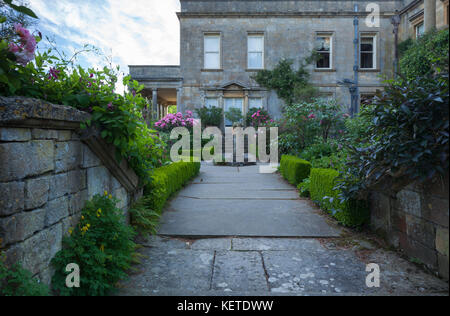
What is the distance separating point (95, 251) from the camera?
7.61 ft

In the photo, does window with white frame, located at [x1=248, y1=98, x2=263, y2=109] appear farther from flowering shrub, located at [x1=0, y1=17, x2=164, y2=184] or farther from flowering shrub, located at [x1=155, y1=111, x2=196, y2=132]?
flowering shrub, located at [x1=0, y1=17, x2=164, y2=184]

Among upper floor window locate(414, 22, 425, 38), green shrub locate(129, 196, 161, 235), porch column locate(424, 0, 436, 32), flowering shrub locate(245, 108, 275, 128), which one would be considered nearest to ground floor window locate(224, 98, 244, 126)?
flowering shrub locate(245, 108, 275, 128)

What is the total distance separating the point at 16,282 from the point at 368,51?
1905cm

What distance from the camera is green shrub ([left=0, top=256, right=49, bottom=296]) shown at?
5.63ft

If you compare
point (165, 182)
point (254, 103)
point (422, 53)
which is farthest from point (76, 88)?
point (254, 103)

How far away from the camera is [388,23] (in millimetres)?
16766

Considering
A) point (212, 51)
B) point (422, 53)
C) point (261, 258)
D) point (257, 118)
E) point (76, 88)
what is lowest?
point (261, 258)

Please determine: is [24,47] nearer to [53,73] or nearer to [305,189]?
[53,73]

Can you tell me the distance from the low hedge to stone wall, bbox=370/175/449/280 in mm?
261

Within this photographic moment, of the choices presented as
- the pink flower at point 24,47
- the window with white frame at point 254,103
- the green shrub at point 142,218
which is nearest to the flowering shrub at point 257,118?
the window with white frame at point 254,103

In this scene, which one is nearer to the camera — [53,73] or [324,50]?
[53,73]

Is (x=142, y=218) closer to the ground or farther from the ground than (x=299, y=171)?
closer to the ground

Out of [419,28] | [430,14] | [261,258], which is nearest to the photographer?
[261,258]

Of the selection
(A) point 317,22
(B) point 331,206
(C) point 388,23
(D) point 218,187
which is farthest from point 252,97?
(B) point 331,206
